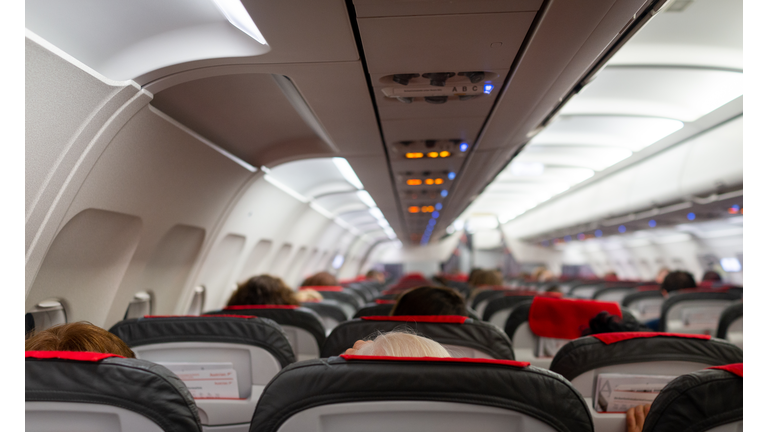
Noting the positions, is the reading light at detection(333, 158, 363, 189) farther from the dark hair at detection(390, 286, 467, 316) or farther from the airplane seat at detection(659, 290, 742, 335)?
the airplane seat at detection(659, 290, 742, 335)

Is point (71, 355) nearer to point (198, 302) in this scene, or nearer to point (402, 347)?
point (402, 347)

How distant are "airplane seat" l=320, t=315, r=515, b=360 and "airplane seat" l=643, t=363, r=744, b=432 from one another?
153 cm

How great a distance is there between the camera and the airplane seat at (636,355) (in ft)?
8.58

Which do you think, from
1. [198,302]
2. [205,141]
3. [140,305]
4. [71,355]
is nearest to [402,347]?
[71,355]

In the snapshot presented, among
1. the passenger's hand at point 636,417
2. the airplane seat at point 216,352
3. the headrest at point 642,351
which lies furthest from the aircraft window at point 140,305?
the passenger's hand at point 636,417

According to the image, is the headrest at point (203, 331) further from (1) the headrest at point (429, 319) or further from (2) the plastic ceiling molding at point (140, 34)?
(2) the plastic ceiling molding at point (140, 34)

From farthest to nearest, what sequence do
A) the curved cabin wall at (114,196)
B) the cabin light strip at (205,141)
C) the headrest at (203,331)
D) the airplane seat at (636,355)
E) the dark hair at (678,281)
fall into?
the dark hair at (678,281), the cabin light strip at (205,141), the headrest at (203,331), the curved cabin wall at (114,196), the airplane seat at (636,355)

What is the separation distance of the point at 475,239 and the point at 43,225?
28769 mm

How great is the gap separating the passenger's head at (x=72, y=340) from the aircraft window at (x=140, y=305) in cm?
359

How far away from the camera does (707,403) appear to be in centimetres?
147

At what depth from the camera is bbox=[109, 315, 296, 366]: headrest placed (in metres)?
2.92

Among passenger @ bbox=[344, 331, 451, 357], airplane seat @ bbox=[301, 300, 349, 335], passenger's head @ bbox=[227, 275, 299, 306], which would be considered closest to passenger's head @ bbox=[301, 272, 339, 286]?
airplane seat @ bbox=[301, 300, 349, 335]

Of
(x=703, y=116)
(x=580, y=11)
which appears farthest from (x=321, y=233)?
(x=580, y=11)

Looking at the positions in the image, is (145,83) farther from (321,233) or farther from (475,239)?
(475,239)
